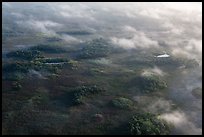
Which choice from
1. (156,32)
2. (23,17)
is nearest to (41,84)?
(156,32)

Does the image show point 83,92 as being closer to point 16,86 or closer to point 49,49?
point 16,86

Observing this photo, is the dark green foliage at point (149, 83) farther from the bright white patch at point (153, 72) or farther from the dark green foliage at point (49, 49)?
the dark green foliage at point (49, 49)

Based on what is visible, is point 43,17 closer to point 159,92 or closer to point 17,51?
point 17,51

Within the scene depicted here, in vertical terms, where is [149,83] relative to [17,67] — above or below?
below

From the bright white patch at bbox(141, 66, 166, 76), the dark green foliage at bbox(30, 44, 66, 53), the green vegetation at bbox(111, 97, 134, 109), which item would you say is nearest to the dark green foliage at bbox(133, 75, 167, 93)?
the bright white patch at bbox(141, 66, 166, 76)

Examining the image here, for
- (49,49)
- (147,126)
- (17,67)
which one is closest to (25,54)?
(49,49)
